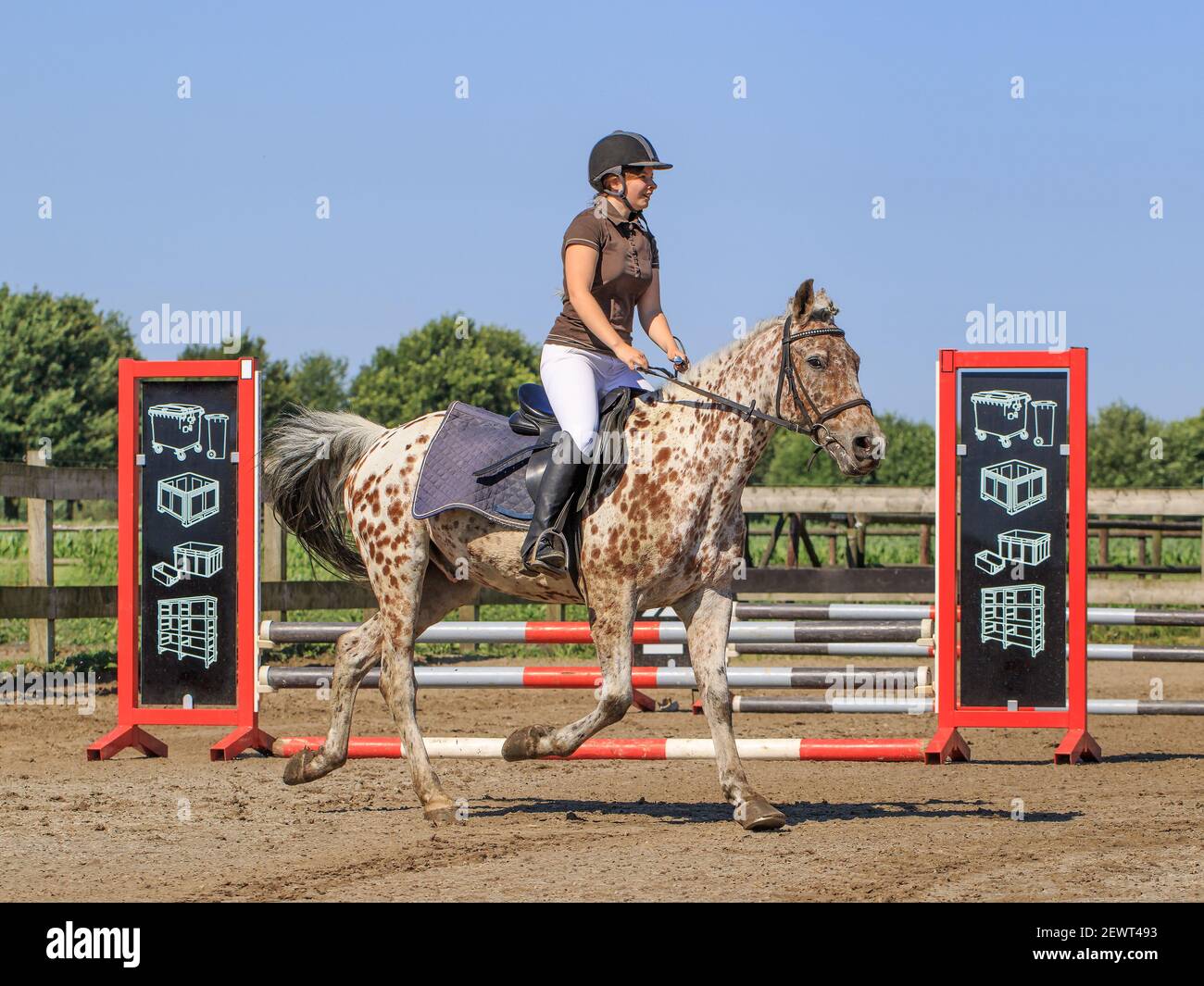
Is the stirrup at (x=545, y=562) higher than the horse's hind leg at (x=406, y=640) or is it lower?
higher

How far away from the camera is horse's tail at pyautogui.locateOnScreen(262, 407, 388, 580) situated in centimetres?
755

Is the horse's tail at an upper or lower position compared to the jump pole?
upper

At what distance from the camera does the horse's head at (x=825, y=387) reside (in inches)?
228

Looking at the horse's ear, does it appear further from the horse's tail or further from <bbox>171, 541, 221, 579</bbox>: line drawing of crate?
<bbox>171, 541, 221, 579</bbox>: line drawing of crate

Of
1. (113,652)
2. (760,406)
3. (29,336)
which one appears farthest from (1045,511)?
(29,336)

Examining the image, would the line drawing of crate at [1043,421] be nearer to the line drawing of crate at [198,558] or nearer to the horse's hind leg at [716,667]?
the horse's hind leg at [716,667]

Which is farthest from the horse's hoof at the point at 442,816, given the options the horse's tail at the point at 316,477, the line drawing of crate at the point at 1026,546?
the line drawing of crate at the point at 1026,546

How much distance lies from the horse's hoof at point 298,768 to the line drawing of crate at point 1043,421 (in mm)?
4156

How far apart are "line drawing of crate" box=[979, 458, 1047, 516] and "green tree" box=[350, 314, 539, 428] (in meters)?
58.1

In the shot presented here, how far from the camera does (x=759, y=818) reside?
588cm

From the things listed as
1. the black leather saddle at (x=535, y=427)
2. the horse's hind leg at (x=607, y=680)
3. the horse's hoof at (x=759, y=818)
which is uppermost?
the black leather saddle at (x=535, y=427)

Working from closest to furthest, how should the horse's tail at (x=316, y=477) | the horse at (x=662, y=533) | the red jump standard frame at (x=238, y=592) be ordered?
the horse at (x=662, y=533), the horse's tail at (x=316, y=477), the red jump standard frame at (x=238, y=592)

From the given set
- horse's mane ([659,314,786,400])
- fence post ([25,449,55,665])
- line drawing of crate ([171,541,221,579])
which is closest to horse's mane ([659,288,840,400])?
horse's mane ([659,314,786,400])

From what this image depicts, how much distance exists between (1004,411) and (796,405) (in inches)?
105
